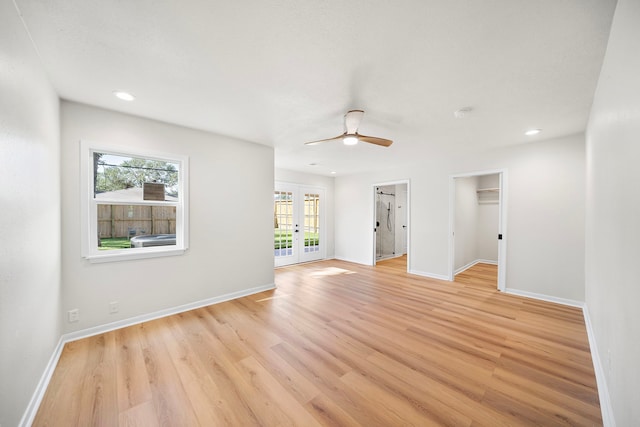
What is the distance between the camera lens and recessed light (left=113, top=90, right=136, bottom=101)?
90.3 inches

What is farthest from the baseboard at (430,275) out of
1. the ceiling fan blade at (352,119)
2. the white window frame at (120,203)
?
the white window frame at (120,203)

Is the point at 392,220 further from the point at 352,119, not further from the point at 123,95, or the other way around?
the point at 123,95

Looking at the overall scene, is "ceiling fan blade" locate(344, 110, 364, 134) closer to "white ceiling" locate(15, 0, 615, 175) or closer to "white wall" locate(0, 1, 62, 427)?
"white ceiling" locate(15, 0, 615, 175)

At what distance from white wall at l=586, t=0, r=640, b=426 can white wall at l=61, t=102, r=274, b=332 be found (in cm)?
379

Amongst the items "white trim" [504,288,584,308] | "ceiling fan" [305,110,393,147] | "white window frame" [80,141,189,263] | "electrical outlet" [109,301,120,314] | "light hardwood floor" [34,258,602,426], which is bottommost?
"light hardwood floor" [34,258,602,426]

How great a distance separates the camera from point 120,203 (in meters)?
2.79

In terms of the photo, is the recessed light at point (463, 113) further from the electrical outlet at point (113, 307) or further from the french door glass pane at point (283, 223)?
the electrical outlet at point (113, 307)

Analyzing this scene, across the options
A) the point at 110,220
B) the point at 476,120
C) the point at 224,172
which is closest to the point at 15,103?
the point at 110,220

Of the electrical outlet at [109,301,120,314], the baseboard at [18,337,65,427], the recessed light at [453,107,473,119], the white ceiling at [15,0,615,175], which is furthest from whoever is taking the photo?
the electrical outlet at [109,301,120,314]

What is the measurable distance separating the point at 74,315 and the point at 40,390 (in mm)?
990

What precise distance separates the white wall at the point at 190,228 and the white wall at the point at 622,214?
3.79 m

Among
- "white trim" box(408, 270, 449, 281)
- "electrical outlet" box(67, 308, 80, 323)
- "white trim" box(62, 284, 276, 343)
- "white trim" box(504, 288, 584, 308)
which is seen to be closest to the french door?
"white trim" box(62, 284, 276, 343)

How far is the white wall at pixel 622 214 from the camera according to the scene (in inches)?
40.9

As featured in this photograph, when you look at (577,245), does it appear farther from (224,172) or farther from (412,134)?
(224,172)
